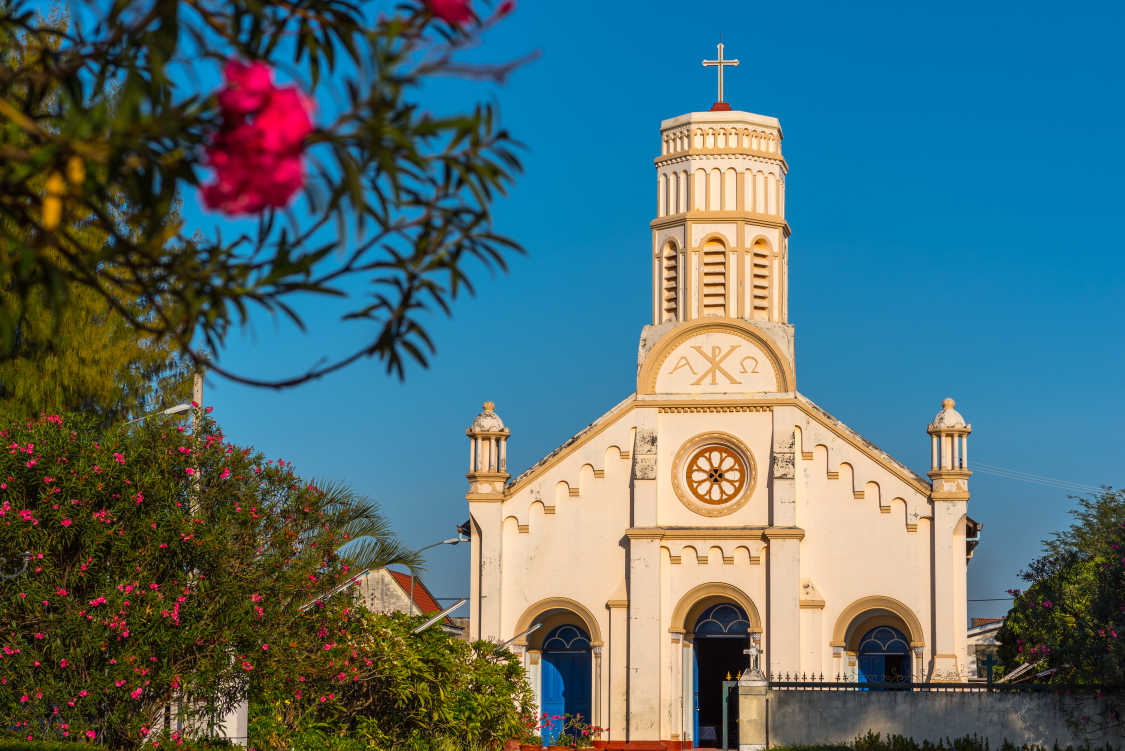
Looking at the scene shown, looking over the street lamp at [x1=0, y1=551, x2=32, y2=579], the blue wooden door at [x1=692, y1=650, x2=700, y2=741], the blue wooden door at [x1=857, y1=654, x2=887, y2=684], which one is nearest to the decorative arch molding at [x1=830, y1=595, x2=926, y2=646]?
the blue wooden door at [x1=857, y1=654, x2=887, y2=684]

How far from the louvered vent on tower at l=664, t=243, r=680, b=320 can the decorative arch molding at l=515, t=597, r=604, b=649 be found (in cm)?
783

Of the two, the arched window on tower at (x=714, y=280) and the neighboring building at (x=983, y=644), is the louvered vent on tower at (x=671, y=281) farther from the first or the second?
the neighboring building at (x=983, y=644)

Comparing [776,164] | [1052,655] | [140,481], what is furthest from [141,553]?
[776,164]

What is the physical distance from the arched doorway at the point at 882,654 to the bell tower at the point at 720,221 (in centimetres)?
831

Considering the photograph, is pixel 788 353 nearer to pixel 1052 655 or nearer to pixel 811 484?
pixel 811 484

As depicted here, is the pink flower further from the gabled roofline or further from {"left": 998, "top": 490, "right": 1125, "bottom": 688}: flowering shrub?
the gabled roofline

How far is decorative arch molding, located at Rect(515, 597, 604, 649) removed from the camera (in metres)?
36.3

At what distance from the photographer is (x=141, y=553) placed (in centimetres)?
2094

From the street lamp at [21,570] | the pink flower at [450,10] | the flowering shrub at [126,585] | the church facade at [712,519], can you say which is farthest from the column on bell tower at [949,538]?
the pink flower at [450,10]

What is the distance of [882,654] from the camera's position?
35.3m

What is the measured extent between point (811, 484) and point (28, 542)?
67.5ft

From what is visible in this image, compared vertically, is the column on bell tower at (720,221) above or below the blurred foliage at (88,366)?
above

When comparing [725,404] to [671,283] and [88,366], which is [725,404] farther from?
[88,366]

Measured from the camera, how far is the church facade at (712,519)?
34.9 m
